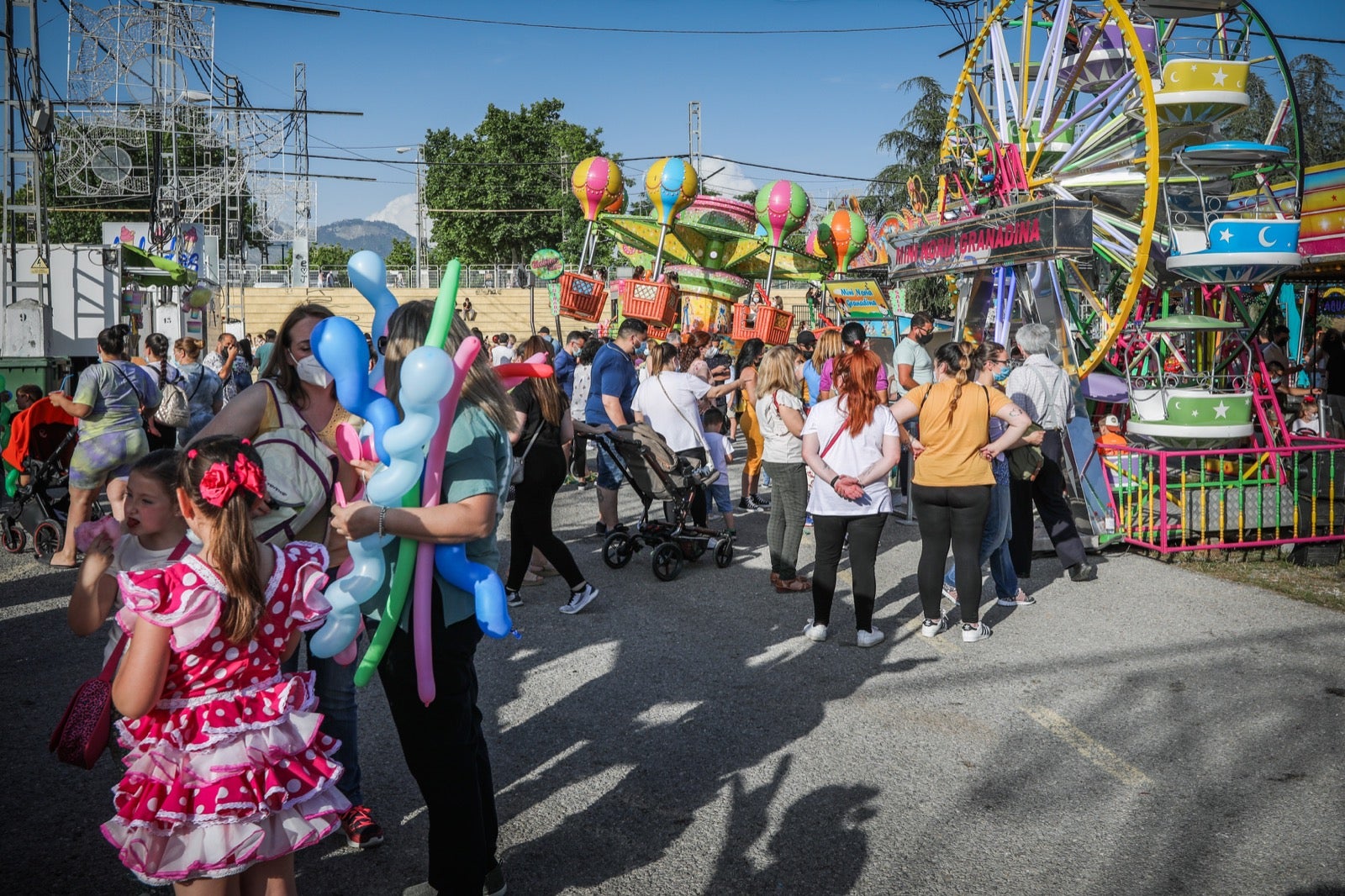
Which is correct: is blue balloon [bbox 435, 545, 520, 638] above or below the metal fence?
below

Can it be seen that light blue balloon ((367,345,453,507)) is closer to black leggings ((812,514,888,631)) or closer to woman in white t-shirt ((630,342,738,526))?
black leggings ((812,514,888,631))

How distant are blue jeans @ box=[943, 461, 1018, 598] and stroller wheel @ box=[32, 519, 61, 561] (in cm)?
657

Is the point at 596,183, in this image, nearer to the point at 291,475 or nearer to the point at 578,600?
the point at 578,600

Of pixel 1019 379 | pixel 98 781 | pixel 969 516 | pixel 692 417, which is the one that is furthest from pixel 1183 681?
pixel 98 781

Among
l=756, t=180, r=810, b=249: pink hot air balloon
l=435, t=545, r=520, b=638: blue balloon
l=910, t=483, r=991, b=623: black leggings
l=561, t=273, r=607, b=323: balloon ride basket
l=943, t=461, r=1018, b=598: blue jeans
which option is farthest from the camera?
l=756, t=180, r=810, b=249: pink hot air balloon

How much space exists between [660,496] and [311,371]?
4369mm

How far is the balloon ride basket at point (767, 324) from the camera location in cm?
1559

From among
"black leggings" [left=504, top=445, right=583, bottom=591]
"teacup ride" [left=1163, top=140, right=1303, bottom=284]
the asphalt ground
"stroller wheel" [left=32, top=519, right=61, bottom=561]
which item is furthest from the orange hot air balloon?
"stroller wheel" [left=32, top=519, right=61, bottom=561]

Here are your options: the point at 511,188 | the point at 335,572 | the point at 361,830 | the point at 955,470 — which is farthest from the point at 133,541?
the point at 511,188

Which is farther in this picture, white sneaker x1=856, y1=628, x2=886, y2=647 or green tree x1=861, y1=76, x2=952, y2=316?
green tree x1=861, y1=76, x2=952, y2=316

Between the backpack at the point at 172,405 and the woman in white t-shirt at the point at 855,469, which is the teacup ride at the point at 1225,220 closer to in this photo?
the woman in white t-shirt at the point at 855,469

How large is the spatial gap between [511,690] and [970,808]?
2312mm

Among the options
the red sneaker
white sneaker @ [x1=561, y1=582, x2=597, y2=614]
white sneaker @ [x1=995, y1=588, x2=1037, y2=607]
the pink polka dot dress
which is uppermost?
the pink polka dot dress

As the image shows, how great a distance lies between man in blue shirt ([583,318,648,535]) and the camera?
7.92m
